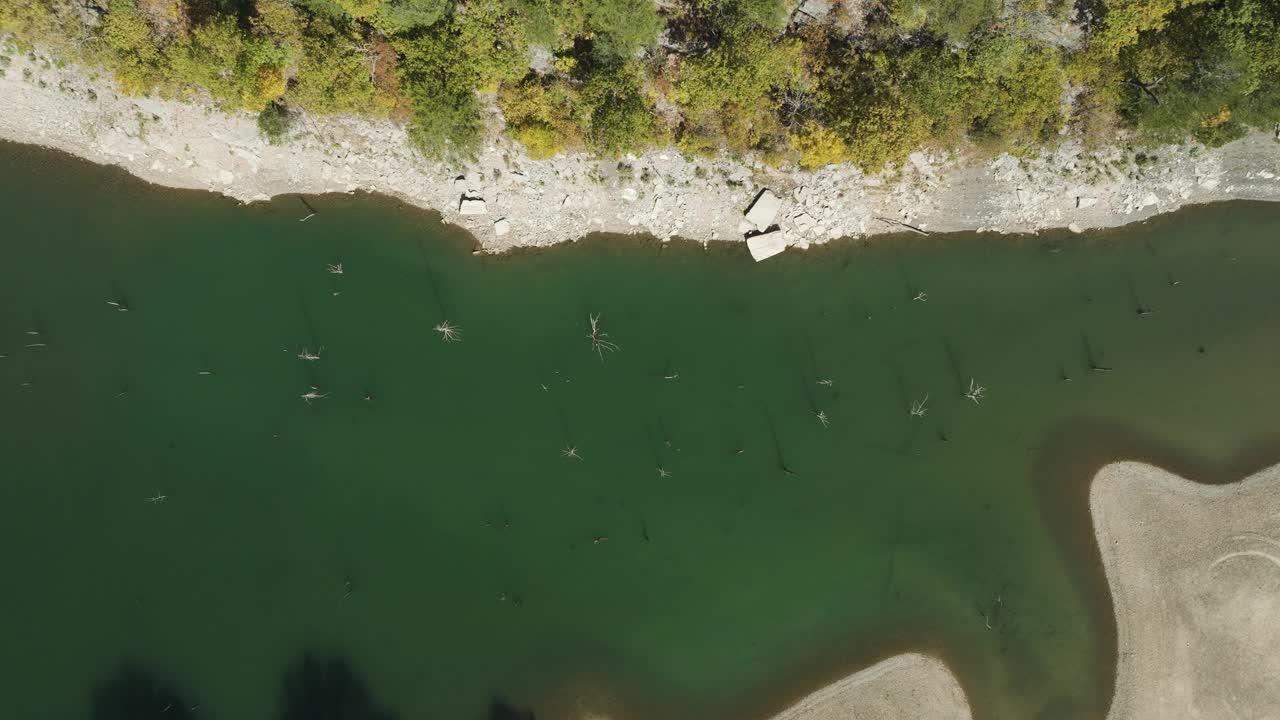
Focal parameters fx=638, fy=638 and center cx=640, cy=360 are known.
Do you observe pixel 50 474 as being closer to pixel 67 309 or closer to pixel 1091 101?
pixel 67 309

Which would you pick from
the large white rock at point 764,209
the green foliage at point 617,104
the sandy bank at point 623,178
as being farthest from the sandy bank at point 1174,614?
the green foliage at point 617,104

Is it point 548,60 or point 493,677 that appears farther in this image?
point 493,677

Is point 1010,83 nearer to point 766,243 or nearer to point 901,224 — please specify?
point 901,224

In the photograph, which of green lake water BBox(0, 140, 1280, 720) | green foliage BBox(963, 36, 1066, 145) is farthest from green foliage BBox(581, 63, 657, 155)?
green foliage BBox(963, 36, 1066, 145)

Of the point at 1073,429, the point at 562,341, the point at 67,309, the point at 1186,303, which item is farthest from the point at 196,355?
the point at 1186,303

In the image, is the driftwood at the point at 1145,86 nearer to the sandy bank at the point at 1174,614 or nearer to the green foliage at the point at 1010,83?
the green foliage at the point at 1010,83

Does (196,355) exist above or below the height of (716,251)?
below

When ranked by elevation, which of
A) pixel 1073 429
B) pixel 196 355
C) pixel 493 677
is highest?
pixel 196 355
